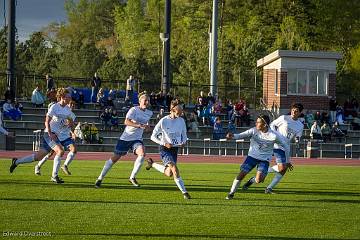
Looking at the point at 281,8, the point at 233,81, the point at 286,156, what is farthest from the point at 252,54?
the point at 286,156

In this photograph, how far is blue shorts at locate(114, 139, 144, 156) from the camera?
739 inches

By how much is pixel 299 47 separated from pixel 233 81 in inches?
223

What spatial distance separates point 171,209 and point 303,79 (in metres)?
35.8

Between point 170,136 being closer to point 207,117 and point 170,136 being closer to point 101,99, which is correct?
point 207,117

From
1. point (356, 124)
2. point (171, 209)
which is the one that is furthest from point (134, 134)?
point (356, 124)

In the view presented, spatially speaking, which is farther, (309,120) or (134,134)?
(309,120)

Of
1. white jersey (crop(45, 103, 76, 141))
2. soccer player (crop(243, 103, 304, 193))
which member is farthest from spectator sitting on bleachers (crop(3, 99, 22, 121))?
soccer player (crop(243, 103, 304, 193))

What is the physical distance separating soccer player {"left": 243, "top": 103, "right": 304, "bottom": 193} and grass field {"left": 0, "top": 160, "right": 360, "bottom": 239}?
0.51 metres

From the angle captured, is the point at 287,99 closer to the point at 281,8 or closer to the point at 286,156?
the point at 281,8

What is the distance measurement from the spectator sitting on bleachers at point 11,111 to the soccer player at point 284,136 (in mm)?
24023

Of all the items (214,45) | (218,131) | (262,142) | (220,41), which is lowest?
(218,131)

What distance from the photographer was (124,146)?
18875 millimetres

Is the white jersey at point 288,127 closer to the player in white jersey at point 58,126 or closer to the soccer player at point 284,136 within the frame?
the soccer player at point 284,136

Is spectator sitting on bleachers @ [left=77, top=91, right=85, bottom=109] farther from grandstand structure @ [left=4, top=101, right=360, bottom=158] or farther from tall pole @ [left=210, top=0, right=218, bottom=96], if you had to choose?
tall pole @ [left=210, top=0, right=218, bottom=96]
